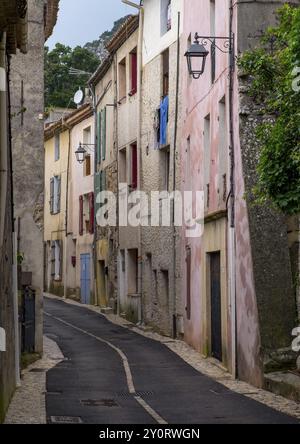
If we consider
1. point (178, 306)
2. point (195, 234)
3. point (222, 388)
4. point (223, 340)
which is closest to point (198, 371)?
point (223, 340)

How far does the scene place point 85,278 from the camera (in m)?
36.9

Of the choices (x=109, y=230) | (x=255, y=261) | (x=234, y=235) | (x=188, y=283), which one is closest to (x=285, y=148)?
(x=255, y=261)

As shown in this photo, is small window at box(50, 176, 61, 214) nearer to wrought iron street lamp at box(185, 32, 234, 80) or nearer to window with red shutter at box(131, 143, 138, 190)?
window with red shutter at box(131, 143, 138, 190)

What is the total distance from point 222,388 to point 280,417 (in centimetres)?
356

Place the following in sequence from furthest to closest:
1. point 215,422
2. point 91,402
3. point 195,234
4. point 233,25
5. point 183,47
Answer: point 183,47 → point 195,234 → point 233,25 → point 91,402 → point 215,422

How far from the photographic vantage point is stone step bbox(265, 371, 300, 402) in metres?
14.0

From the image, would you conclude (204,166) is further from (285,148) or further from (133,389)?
(285,148)

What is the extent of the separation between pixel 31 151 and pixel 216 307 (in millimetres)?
5526

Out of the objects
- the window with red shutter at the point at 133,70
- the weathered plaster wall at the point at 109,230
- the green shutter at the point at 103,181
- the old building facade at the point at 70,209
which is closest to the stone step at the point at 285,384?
the window with red shutter at the point at 133,70

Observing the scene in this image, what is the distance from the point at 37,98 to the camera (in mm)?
20719

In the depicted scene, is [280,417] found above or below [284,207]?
below

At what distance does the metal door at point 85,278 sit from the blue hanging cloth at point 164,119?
11.4 m

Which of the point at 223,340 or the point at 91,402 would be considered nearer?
the point at 91,402
